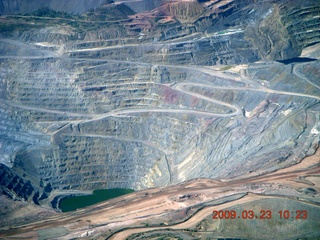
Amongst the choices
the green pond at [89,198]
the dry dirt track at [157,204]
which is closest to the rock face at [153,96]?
the green pond at [89,198]

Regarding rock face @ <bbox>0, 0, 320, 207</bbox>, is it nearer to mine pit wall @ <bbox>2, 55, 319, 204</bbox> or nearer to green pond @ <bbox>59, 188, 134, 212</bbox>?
mine pit wall @ <bbox>2, 55, 319, 204</bbox>

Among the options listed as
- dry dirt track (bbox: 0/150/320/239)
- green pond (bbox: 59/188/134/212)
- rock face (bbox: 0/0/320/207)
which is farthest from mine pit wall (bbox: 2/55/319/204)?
dry dirt track (bbox: 0/150/320/239)

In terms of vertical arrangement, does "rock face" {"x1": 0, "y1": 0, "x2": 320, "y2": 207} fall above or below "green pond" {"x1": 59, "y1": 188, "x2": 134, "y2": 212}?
above

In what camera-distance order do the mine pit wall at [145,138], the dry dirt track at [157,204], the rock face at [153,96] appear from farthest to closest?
the rock face at [153,96] → the mine pit wall at [145,138] → the dry dirt track at [157,204]

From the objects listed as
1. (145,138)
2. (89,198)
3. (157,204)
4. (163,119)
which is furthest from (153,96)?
(157,204)

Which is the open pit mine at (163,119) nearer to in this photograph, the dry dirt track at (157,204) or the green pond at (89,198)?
the dry dirt track at (157,204)
